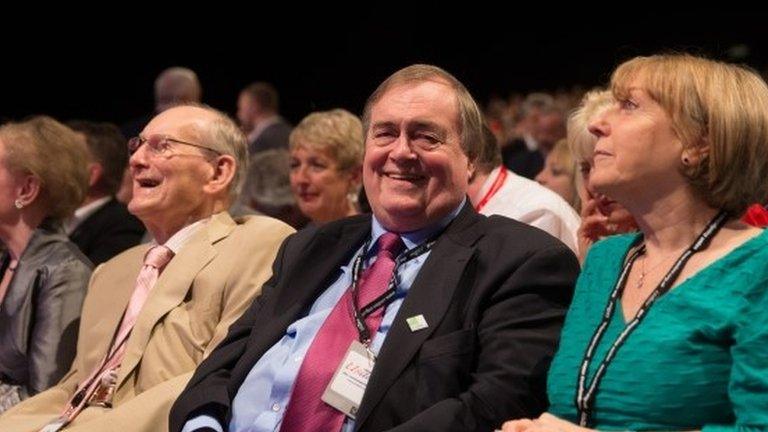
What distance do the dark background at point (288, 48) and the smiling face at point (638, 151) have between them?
8.47 metres

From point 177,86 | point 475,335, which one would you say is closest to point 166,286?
point 475,335

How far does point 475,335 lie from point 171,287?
1256mm

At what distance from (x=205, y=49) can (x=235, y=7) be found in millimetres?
507

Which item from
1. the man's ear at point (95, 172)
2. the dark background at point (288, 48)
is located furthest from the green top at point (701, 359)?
the dark background at point (288, 48)

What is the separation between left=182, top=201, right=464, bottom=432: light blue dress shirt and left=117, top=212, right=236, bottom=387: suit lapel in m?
0.61

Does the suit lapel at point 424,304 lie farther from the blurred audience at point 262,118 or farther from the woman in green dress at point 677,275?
the blurred audience at point 262,118

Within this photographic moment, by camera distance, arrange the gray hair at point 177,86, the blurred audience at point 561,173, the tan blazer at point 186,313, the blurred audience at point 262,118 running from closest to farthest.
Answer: the tan blazer at point 186,313, the blurred audience at point 561,173, the gray hair at point 177,86, the blurred audience at point 262,118

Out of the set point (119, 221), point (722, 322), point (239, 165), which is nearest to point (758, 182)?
point (722, 322)

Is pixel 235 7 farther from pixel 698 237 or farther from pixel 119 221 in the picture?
pixel 698 237

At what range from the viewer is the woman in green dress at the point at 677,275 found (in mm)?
2643

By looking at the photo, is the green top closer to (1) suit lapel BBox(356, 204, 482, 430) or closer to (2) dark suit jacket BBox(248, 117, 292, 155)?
(1) suit lapel BBox(356, 204, 482, 430)

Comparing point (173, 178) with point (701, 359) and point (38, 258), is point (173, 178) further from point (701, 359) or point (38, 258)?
point (701, 359)

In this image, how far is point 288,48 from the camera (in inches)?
499

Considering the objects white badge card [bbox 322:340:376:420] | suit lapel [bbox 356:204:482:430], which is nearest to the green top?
suit lapel [bbox 356:204:482:430]
